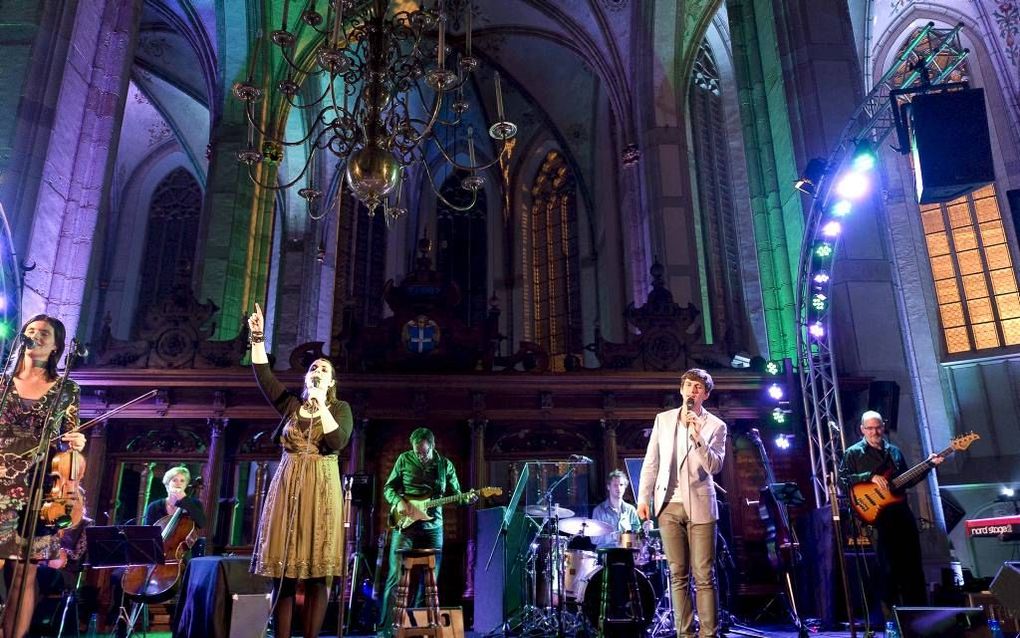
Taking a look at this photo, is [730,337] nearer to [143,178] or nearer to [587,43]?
[587,43]

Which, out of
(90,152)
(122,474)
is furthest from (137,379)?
(90,152)

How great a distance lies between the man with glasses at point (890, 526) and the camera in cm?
500

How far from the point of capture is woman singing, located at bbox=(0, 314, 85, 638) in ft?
10.8

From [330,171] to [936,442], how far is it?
13.7m

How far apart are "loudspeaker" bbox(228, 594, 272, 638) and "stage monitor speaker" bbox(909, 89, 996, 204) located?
557 centimetres

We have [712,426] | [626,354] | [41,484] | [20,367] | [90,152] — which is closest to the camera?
[41,484]

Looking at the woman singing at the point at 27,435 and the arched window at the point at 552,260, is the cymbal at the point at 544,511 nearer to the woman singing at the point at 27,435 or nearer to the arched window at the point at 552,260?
the woman singing at the point at 27,435

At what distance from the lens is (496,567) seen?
6934 millimetres

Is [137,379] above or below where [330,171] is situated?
below

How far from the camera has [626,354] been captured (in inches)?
340

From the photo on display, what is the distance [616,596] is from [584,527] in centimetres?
107

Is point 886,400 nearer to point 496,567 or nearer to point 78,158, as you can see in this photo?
point 496,567

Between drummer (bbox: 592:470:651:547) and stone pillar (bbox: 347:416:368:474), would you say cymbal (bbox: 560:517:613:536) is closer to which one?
drummer (bbox: 592:470:651:547)

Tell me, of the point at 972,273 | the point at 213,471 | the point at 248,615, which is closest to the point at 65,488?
the point at 248,615
